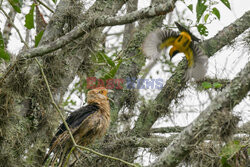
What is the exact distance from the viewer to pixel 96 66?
15.0ft

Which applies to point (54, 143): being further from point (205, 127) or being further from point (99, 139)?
point (205, 127)

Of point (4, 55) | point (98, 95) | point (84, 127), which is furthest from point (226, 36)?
point (4, 55)

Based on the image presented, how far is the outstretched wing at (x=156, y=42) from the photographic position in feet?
13.1

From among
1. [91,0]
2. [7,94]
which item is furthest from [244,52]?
[7,94]

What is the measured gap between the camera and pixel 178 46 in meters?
4.03

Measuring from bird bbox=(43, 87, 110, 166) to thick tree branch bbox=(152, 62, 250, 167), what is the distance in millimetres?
1502

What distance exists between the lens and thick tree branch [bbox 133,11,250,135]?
4324mm

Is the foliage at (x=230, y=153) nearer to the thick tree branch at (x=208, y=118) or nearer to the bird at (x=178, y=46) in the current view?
the thick tree branch at (x=208, y=118)

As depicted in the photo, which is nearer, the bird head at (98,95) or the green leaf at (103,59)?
the green leaf at (103,59)

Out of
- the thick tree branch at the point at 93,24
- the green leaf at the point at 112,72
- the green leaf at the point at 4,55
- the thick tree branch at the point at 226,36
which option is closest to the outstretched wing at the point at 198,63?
the thick tree branch at the point at 226,36

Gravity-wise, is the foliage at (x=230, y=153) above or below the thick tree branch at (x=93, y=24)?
below

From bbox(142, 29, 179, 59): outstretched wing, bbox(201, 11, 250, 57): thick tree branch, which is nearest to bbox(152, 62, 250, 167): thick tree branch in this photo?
bbox(142, 29, 179, 59): outstretched wing

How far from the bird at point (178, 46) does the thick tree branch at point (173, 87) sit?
27cm

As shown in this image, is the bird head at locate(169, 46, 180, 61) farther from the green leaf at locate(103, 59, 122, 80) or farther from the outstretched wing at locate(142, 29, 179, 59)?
the green leaf at locate(103, 59, 122, 80)
